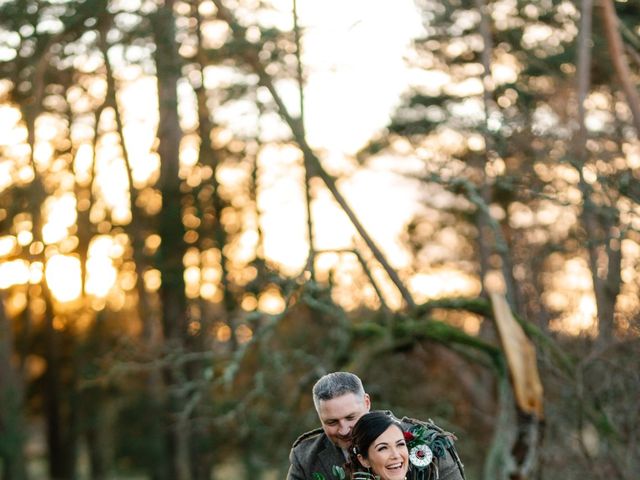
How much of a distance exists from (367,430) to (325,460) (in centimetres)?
71

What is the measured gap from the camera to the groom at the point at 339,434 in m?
5.96

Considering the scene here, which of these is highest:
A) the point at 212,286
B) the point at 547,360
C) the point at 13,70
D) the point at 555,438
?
the point at 13,70

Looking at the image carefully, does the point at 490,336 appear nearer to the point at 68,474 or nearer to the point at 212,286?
the point at 212,286

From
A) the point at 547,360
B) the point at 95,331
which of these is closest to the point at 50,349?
the point at 95,331

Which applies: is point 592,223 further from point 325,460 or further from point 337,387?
point 337,387

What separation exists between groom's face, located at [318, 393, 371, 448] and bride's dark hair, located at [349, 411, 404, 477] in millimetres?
156

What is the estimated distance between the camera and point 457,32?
27.8 meters

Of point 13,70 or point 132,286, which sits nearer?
point 13,70

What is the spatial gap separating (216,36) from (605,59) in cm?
922

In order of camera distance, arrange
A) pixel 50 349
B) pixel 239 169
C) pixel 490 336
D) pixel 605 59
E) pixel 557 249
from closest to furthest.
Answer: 1. pixel 605 59
2. pixel 490 336
3. pixel 557 249
4. pixel 239 169
5. pixel 50 349

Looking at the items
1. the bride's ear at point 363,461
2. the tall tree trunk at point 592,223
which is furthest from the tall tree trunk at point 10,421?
the bride's ear at point 363,461

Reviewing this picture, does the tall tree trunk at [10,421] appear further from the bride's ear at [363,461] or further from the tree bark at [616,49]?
the bride's ear at [363,461]

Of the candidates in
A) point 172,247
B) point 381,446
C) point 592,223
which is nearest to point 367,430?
point 381,446

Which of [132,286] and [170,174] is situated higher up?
[170,174]
